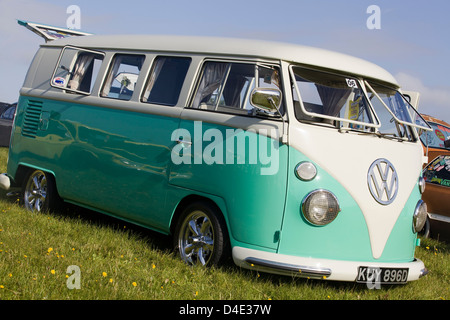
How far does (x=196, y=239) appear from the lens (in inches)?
238

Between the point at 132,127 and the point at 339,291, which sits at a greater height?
the point at 132,127

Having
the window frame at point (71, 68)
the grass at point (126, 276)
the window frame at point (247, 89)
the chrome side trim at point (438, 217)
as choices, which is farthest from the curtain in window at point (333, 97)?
the chrome side trim at point (438, 217)

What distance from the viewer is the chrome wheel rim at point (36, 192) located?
328 inches

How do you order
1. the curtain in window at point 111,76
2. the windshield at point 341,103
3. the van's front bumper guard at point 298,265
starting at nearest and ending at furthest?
the van's front bumper guard at point 298,265 < the windshield at point 341,103 < the curtain in window at point 111,76

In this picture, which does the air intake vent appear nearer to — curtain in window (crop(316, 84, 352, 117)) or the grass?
the grass

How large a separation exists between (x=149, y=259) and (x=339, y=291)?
1.91 metres

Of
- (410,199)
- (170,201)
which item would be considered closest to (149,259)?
(170,201)

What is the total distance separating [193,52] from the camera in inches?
251

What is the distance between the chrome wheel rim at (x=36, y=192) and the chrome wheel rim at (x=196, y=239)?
2846 millimetres

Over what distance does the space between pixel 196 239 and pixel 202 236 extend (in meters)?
0.07

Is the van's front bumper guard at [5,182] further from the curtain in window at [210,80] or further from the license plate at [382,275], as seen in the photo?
the license plate at [382,275]

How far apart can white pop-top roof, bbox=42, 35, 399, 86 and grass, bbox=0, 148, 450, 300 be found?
2.03 meters

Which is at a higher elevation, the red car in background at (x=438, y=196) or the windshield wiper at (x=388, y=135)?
the windshield wiper at (x=388, y=135)
